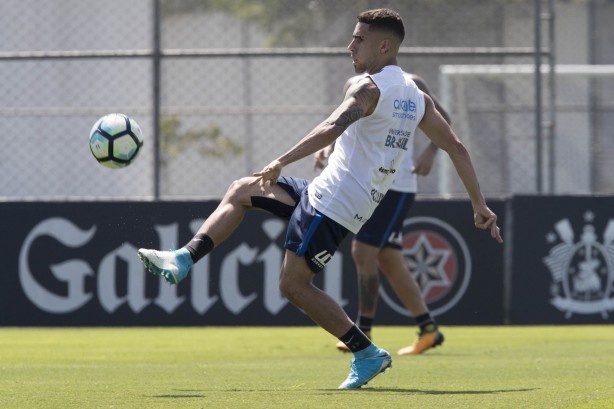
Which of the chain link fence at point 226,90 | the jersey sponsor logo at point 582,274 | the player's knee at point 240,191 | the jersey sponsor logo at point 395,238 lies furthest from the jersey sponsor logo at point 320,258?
the jersey sponsor logo at point 582,274

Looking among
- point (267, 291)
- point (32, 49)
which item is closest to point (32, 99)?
point (32, 49)

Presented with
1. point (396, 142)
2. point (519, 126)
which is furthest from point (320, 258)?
point (519, 126)

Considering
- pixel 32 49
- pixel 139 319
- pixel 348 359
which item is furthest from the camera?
pixel 32 49

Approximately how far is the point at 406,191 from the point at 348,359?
160 centimetres

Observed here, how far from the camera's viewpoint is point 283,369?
7953 millimetres

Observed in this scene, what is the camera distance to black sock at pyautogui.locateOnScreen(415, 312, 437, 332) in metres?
9.38

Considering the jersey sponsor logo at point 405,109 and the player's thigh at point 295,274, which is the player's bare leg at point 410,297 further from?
the jersey sponsor logo at point 405,109

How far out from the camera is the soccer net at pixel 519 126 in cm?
1695

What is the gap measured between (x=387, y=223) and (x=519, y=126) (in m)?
8.43

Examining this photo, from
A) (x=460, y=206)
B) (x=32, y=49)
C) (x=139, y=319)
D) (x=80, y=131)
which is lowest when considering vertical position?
(x=139, y=319)

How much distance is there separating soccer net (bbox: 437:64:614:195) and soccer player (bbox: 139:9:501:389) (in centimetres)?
895

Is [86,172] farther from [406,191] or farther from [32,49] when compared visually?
[406,191]

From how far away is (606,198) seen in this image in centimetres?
1230

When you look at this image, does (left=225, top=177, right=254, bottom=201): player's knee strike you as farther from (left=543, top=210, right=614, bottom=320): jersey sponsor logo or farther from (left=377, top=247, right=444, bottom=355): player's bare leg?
(left=543, top=210, right=614, bottom=320): jersey sponsor logo
